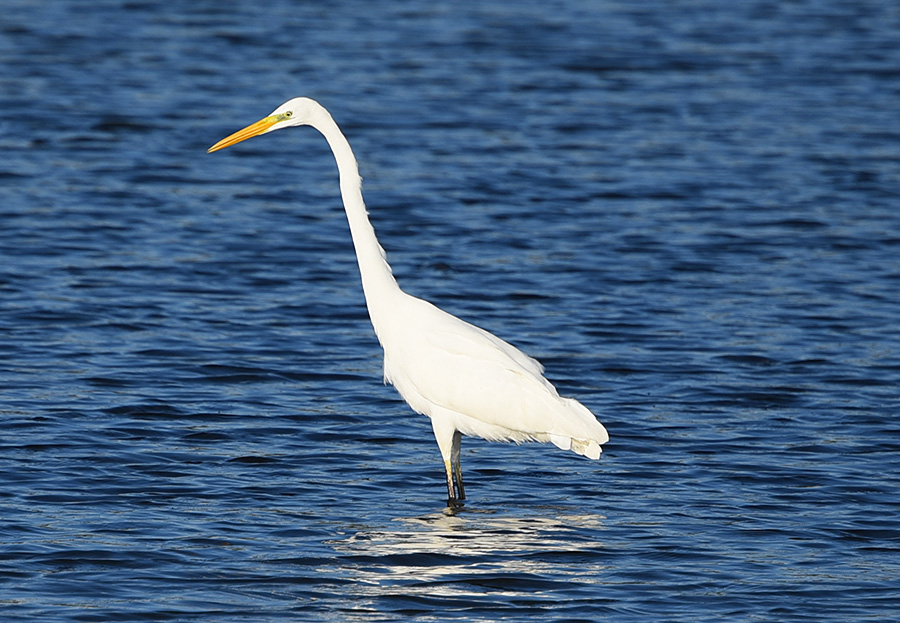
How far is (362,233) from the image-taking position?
911 centimetres

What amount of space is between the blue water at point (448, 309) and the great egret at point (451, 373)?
45 centimetres

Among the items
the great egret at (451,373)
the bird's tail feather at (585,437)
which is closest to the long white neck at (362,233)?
the great egret at (451,373)

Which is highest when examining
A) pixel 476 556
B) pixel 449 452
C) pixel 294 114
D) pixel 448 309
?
pixel 294 114

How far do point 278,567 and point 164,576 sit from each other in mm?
567

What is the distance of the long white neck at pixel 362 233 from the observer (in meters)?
9.09

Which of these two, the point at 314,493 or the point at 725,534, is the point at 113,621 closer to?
the point at 314,493

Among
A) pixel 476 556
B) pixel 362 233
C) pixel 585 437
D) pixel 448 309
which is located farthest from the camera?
pixel 448 309

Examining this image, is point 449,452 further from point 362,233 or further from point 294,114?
point 294,114

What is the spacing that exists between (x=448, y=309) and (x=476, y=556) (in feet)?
16.7

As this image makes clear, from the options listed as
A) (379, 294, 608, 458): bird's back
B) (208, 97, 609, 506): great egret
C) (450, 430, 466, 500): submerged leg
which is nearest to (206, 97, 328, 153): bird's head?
(208, 97, 609, 506): great egret

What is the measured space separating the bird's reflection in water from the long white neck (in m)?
1.37

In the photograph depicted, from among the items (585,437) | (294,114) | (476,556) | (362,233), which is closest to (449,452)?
(585,437)

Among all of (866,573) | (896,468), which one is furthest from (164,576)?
(896,468)

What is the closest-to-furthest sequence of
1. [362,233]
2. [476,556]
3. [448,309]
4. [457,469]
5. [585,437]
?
[476,556]
[585,437]
[457,469]
[362,233]
[448,309]
